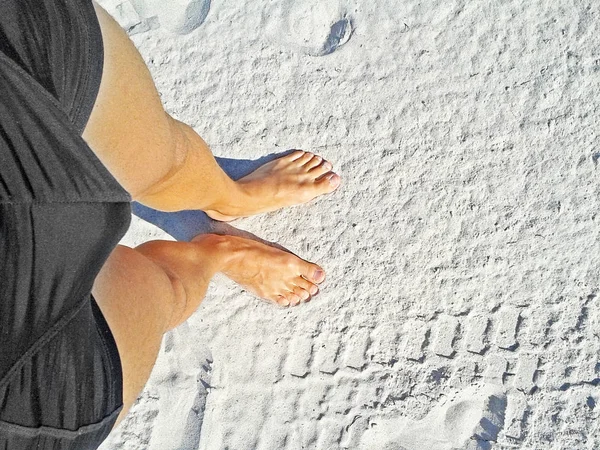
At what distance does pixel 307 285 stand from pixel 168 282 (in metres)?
0.52

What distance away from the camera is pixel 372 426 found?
157 cm

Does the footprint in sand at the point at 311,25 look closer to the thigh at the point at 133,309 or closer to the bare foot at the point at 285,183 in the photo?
the bare foot at the point at 285,183

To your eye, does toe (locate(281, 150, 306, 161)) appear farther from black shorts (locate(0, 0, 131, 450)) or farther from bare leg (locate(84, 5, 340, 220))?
black shorts (locate(0, 0, 131, 450))

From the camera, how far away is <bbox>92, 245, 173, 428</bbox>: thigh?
938 mm

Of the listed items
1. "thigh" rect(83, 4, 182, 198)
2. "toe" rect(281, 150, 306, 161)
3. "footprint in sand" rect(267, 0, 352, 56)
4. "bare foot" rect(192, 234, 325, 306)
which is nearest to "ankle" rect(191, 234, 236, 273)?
"bare foot" rect(192, 234, 325, 306)

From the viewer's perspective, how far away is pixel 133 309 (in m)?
0.99

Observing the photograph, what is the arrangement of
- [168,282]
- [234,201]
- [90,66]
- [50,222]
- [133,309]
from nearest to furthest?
[50,222]
[90,66]
[133,309]
[168,282]
[234,201]

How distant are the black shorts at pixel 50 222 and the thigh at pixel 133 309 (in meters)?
0.10

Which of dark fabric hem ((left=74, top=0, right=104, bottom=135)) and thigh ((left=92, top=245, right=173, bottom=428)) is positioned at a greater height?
dark fabric hem ((left=74, top=0, right=104, bottom=135))

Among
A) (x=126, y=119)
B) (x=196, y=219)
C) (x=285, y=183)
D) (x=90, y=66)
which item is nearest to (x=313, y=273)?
(x=285, y=183)

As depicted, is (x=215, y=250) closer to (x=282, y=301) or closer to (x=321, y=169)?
(x=282, y=301)

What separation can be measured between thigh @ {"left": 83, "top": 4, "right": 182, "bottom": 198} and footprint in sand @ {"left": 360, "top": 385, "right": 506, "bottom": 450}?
41.7 inches

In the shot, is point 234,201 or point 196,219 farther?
point 196,219

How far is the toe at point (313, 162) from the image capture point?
160 cm
